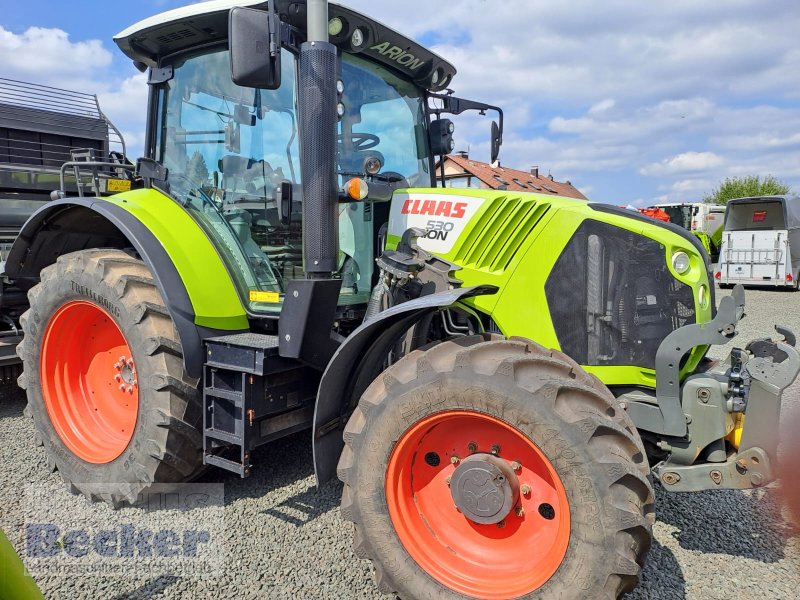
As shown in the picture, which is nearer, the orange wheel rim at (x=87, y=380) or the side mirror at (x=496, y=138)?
the orange wheel rim at (x=87, y=380)

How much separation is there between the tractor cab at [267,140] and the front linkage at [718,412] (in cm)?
162

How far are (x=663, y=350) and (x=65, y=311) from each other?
3374mm

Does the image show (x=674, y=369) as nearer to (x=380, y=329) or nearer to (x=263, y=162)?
(x=380, y=329)

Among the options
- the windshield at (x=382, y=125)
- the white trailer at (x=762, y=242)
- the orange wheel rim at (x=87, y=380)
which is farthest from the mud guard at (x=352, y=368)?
the white trailer at (x=762, y=242)

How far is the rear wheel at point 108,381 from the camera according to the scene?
3.16 meters

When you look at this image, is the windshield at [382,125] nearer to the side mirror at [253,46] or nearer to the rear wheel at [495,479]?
the side mirror at [253,46]

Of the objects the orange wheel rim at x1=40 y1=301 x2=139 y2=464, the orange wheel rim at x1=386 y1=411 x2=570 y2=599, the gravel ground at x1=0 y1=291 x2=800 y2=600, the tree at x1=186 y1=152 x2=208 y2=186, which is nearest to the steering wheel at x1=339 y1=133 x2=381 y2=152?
the tree at x1=186 y1=152 x2=208 y2=186

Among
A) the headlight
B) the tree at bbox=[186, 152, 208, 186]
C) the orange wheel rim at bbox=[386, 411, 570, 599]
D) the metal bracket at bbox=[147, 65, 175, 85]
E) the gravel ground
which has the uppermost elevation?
the metal bracket at bbox=[147, 65, 175, 85]

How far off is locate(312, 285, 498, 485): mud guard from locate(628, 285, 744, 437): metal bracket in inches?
31.5

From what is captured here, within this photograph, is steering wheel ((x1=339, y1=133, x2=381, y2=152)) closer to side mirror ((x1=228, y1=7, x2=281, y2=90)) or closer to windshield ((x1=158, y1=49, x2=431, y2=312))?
windshield ((x1=158, y1=49, x2=431, y2=312))

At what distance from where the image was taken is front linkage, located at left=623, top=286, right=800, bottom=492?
7.92 feet

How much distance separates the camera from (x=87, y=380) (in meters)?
3.87

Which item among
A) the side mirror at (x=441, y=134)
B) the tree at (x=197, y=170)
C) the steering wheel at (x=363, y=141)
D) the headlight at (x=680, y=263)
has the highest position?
the side mirror at (x=441, y=134)

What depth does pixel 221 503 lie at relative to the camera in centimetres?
338
